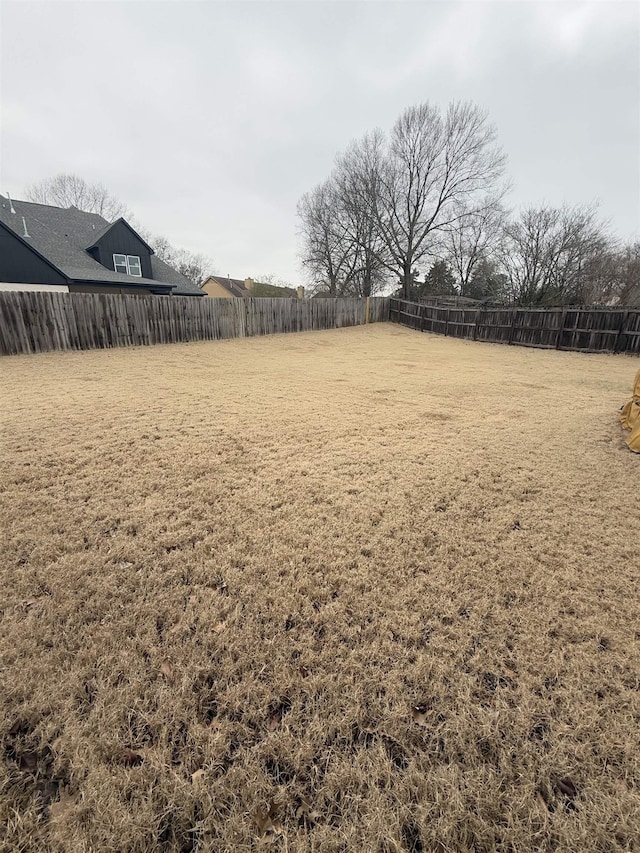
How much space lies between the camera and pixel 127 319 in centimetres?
994

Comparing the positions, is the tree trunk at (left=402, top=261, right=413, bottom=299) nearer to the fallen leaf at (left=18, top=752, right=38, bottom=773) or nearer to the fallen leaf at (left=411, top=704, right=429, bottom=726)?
the fallen leaf at (left=411, top=704, right=429, bottom=726)

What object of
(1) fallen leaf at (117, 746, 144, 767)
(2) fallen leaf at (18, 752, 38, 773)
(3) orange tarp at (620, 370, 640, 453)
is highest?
(3) orange tarp at (620, 370, 640, 453)

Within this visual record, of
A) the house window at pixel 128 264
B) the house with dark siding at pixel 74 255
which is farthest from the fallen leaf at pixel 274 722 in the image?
the house window at pixel 128 264

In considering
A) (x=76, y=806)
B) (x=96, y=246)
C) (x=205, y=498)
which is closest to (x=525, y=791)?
(x=76, y=806)

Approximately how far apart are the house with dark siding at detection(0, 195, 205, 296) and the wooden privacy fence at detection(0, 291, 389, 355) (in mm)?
7577

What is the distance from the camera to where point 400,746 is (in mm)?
1281

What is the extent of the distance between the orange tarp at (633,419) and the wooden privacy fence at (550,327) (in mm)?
9094

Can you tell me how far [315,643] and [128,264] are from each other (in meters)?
21.6

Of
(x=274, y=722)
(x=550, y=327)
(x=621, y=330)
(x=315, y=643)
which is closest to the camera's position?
(x=274, y=722)

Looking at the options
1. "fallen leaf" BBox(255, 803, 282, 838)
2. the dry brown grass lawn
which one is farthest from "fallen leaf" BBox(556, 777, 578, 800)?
"fallen leaf" BBox(255, 803, 282, 838)

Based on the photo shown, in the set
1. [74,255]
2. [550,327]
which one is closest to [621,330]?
[550,327]

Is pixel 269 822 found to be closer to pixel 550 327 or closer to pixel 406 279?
pixel 550 327

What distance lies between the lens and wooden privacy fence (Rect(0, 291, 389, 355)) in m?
8.23

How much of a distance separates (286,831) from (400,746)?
467 mm
